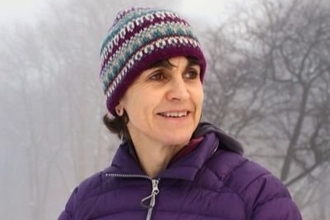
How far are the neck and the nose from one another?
0.06 m

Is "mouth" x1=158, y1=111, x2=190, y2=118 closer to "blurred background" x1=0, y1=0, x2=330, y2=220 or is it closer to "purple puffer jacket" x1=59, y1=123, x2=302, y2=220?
"purple puffer jacket" x1=59, y1=123, x2=302, y2=220

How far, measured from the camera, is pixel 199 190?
24.6 inches

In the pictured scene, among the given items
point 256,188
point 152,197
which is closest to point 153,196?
point 152,197

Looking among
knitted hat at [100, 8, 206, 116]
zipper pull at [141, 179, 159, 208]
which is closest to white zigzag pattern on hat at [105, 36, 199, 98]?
knitted hat at [100, 8, 206, 116]

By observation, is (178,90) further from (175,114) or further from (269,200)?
(269,200)

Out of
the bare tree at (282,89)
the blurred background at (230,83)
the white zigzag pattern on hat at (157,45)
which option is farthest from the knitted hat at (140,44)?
the bare tree at (282,89)

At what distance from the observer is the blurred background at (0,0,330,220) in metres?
3.04

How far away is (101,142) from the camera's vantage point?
17.2 feet

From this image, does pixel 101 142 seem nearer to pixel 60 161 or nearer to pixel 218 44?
pixel 60 161

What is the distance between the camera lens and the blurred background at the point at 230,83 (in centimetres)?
304

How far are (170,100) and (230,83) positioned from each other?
2597 millimetres

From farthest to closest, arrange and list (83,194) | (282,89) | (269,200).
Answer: (282,89)
(83,194)
(269,200)

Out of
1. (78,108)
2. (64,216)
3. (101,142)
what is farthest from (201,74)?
(78,108)

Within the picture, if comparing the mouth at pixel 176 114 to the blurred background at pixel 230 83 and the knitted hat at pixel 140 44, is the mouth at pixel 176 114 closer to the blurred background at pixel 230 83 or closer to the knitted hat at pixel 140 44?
the knitted hat at pixel 140 44
